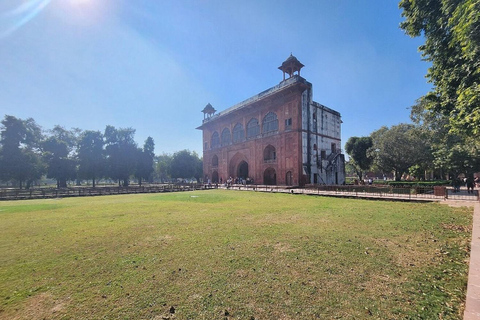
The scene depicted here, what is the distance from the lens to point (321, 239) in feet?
18.6

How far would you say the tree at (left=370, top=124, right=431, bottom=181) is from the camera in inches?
1049

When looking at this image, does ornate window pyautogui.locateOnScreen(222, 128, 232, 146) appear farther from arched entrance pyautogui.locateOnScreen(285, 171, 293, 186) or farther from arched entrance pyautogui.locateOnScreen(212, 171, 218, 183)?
arched entrance pyautogui.locateOnScreen(285, 171, 293, 186)

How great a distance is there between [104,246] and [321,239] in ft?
18.4

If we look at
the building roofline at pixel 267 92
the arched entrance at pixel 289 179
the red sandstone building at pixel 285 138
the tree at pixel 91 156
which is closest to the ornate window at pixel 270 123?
the red sandstone building at pixel 285 138

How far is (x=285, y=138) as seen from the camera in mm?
32281

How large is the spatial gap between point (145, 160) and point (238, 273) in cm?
4952

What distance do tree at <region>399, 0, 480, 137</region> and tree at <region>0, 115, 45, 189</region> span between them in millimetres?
49433

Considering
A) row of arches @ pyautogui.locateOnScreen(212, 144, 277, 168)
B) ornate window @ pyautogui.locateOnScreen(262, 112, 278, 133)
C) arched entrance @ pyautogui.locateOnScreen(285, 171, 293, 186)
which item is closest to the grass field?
arched entrance @ pyautogui.locateOnScreen(285, 171, 293, 186)

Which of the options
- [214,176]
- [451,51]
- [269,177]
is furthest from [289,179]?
[451,51]

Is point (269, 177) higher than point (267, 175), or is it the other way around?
point (267, 175)

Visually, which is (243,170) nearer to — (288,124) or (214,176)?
(214,176)

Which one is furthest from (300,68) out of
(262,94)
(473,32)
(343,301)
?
(343,301)

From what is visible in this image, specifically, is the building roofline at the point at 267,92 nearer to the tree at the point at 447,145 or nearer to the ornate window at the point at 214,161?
the ornate window at the point at 214,161

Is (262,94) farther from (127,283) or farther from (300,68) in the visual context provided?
(127,283)
